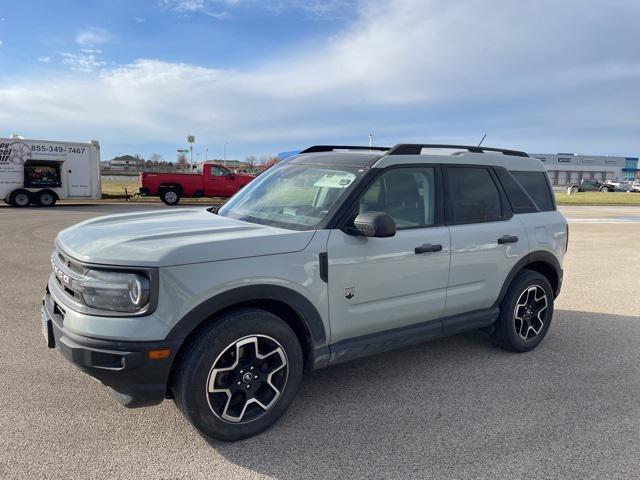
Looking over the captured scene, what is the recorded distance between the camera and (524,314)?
4559 millimetres

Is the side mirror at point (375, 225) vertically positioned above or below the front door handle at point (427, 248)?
above

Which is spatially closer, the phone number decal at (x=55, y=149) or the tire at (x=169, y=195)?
the phone number decal at (x=55, y=149)

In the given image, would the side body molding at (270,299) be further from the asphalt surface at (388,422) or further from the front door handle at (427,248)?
the front door handle at (427,248)

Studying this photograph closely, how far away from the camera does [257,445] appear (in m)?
2.96

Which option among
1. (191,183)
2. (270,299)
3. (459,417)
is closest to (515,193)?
(459,417)

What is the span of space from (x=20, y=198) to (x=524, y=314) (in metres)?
22.2

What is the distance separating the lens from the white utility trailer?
66.4 feet

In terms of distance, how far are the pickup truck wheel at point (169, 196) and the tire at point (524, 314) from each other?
2153cm

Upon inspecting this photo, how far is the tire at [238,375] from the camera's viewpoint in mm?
2775

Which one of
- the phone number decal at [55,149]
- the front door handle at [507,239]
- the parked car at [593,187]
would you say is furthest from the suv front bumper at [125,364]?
the parked car at [593,187]

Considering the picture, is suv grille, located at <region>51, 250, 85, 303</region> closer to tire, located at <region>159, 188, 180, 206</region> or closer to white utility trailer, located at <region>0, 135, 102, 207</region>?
white utility trailer, located at <region>0, 135, 102, 207</region>

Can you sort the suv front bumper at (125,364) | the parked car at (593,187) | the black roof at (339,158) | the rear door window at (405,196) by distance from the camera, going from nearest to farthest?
the suv front bumper at (125,364), the rear door window at (405,196), the black roof at (339,158), the parked car at (593,187)

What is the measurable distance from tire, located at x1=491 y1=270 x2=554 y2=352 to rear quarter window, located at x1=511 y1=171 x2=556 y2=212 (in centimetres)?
74

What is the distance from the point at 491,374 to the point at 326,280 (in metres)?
1.90
